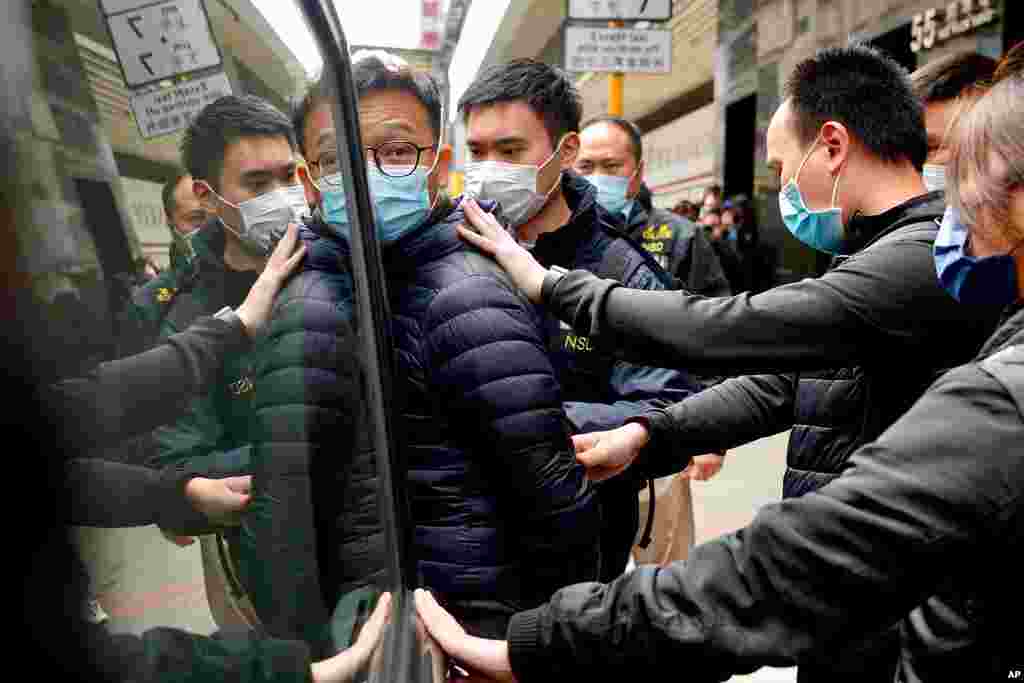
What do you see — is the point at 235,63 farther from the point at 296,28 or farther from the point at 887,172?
the point at 887,172

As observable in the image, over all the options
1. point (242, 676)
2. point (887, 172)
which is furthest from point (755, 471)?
point (242, 676)

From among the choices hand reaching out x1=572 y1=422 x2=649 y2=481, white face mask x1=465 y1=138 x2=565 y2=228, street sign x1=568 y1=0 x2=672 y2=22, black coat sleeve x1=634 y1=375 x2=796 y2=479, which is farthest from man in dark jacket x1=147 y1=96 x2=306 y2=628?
street sign x1=568 y1=0 x2=672 y2=22

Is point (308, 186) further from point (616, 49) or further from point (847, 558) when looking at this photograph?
point (616, 49)

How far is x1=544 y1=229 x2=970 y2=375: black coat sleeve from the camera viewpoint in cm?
164

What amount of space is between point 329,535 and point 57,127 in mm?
586

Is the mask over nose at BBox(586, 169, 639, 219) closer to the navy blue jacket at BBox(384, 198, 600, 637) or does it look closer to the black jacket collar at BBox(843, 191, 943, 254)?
the black jacket collar at BBox(843, 191, 943, 254)

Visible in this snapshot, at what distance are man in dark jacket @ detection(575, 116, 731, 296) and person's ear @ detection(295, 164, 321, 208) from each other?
261 centimetres

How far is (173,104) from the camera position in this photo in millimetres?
587

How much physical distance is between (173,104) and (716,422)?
1.80m

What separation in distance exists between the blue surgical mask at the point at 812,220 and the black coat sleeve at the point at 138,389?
1596 mm

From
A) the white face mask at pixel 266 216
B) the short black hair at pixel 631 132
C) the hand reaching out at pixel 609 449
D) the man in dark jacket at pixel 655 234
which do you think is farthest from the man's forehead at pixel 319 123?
the short black hair at pixel 631 132

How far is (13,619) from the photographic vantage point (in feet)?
1.36

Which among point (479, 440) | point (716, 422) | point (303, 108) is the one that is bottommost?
point (716, 422)

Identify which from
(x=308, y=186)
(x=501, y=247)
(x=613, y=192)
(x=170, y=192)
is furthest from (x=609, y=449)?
(x=613, y=192)
